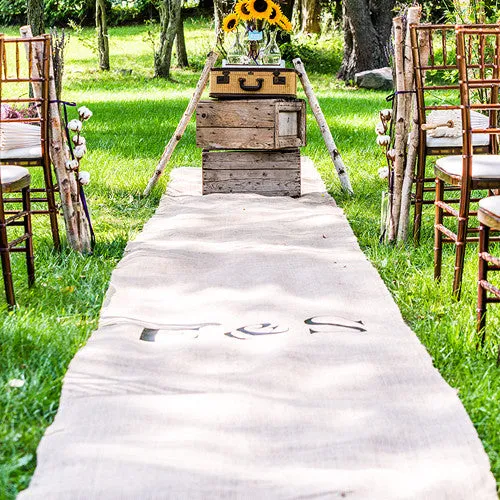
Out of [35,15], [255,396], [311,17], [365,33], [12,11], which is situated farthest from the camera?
[12,11]

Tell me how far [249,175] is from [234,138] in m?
0.29

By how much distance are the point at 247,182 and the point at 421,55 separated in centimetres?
222

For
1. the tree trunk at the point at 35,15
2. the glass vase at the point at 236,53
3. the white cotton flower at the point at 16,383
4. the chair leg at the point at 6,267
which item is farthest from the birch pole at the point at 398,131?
the tree trunk at the point at 35,15

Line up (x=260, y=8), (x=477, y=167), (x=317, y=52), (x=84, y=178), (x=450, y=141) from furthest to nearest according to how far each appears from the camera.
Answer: (x=317, y=52), (x=260, y=8), (x=450, y=141), (x=84, y=178), (x=477, y=167)

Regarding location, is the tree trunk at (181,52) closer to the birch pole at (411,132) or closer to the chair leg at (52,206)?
the birch pole at (411,132)

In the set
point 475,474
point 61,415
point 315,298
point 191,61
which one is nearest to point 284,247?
point 315,298

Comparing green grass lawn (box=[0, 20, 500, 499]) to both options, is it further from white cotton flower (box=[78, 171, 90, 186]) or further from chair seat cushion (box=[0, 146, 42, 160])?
chair seat cushion (box=[0, 146, 42, 160])

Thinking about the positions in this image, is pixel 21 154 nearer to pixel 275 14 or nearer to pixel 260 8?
pixel 260 8

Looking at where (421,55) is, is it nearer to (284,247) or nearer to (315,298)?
(284,247)

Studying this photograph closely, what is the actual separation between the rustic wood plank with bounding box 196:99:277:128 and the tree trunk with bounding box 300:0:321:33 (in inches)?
633

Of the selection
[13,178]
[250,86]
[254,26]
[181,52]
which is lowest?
[13,178]

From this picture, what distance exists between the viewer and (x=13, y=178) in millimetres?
4090

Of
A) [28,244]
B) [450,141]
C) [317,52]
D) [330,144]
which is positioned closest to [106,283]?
[28,244]

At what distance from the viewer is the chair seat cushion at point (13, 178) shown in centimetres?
404
